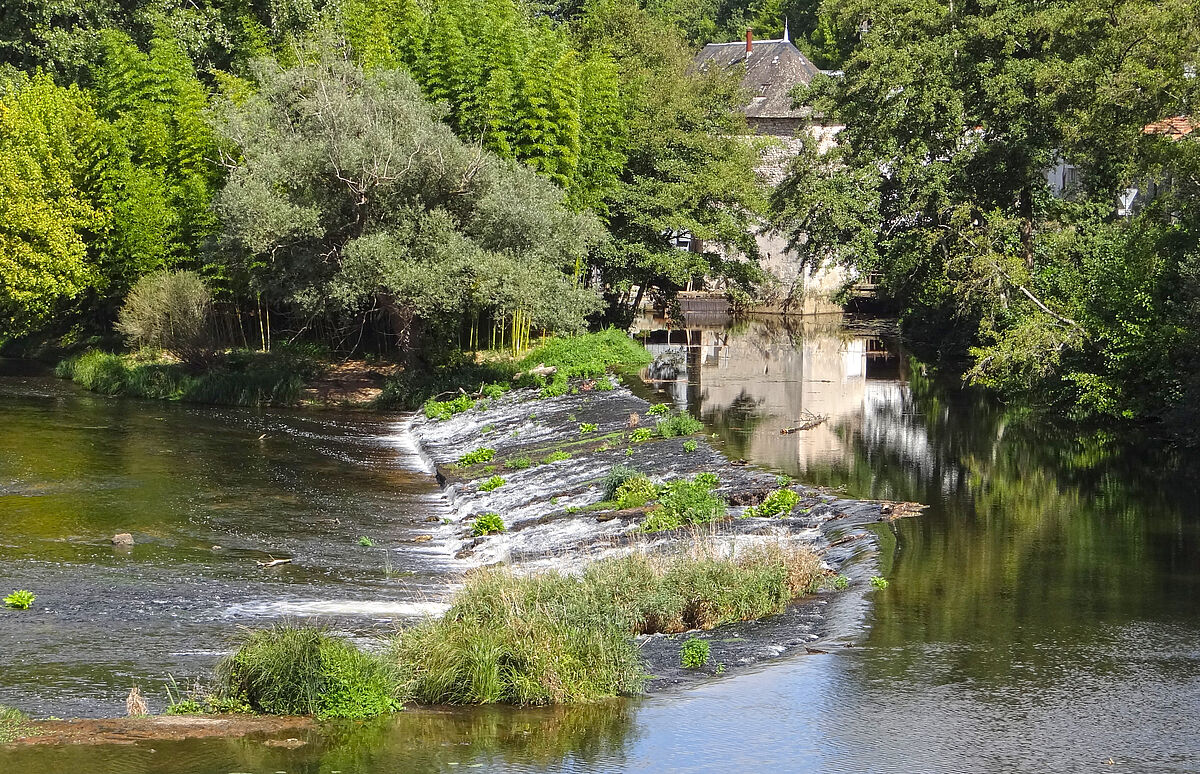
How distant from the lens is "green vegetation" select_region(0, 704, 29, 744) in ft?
36.2

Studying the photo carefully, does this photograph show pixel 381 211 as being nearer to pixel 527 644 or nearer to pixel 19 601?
pixel 19 601

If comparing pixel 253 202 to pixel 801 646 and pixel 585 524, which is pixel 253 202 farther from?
pixel 801 646

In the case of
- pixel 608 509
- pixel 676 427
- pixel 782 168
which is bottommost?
pixel 608 509

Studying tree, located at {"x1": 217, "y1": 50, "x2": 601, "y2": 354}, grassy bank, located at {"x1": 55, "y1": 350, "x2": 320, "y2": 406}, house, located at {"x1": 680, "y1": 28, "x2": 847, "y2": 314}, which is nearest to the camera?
tree, located at {"x1": 217, "y1": 50, "x2": 601, "y2": 354}

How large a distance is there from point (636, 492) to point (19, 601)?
31.8 ft

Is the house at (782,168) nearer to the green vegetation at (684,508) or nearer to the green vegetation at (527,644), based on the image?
the green vegetation at (684,508)

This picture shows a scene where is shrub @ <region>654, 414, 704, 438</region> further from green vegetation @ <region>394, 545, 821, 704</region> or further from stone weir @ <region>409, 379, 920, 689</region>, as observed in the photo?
green vegetation @ <region>394, 545, 821, 704</region>

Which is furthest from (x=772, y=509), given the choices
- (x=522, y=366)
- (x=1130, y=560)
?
(x=522, y=366)

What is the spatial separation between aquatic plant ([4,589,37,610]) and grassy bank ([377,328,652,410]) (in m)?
17.0

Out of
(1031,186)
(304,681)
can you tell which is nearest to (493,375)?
(1031,186)

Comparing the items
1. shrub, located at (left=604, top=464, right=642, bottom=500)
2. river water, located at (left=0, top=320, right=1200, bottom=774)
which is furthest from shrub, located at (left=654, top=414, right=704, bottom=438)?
shrub, located at (left=604, top=464, right=642, bottom=500)

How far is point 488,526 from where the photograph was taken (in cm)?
2144

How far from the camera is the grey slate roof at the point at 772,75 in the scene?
5988 cm

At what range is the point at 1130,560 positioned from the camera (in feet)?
60.0
